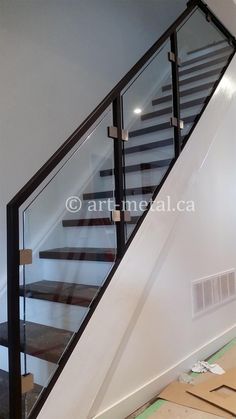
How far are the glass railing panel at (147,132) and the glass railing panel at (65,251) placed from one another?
0.57 ft

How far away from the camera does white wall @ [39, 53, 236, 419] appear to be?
64.6 inches

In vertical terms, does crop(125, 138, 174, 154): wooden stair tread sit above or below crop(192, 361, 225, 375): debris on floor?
above

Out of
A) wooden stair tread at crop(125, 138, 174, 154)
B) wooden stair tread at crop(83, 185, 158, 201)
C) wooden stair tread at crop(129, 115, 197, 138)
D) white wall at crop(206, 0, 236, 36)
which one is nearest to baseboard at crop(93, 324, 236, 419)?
wooden stair tread at crop(83, 185, 158, 201)

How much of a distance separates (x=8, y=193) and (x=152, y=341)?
57.7 inches

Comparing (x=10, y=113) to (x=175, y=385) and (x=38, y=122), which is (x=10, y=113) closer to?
(x=38, y=122)

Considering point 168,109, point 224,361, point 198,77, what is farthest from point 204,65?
point 224,361

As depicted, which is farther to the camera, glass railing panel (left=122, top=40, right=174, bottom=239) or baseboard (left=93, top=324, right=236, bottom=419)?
glass railing panel (left=122, top=40, right=174, bottom=239)

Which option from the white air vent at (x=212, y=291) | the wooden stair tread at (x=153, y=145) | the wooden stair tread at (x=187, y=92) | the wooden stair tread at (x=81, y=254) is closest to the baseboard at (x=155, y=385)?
the white air vent at (x=212, y=291)

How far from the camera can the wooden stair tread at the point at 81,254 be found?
187cm

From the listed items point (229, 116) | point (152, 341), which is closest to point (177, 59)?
point (229, 116)

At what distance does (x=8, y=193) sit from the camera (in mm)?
2244

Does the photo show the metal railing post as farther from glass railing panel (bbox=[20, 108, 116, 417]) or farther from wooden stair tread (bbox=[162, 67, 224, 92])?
wooden stair tread (bbox=[162, 67, 224, 92])

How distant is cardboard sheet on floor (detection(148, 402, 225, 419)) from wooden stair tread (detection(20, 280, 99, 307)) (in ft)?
2.73

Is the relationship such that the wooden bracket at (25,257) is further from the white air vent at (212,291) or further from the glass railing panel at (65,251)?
the white air vent at (212,291)
